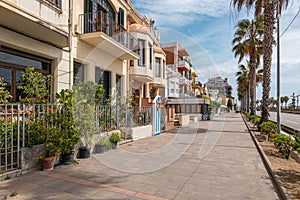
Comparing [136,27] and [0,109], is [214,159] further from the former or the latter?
[136,27]

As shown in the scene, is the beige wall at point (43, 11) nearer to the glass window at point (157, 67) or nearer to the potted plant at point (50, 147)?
the potted plant at point (50, 147)

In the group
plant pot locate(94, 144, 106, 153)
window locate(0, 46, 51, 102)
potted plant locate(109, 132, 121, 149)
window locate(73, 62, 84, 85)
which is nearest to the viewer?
window locate(0, 46, 51, 102)

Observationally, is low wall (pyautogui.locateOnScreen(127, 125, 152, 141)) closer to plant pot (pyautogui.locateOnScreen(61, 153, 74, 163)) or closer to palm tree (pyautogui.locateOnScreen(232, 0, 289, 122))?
plant pot (pyautogui.locateOnScreen(61, 153, 74, 163))

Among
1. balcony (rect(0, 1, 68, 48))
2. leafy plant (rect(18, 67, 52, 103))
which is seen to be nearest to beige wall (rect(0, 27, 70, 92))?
balcony (rect(0, 1, 68, 48))

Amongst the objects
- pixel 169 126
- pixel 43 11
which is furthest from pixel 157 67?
pixel 43 11

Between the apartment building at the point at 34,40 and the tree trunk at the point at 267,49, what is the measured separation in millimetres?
11848

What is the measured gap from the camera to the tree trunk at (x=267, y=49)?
12375mm

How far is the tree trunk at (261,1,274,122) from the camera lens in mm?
12375

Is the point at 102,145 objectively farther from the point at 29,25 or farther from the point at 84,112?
the point at 29,25

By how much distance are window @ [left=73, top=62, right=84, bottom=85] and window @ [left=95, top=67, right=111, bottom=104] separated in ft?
3.24

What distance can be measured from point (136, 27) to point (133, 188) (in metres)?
12.6

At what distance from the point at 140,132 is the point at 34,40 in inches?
254

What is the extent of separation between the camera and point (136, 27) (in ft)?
47.5

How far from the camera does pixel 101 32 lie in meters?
8.59
